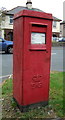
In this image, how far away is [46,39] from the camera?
119 inches

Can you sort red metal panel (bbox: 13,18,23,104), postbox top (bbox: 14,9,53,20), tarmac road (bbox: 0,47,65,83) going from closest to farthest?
1. postbox top (bbox: 14,9,53,20)
2. red metal panel (bbox: 13,18,23,104)
3. tarmac road (bbox: 0,47,65,83)

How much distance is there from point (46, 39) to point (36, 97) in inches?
42.5

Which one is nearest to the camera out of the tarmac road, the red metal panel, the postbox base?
the red metal panel

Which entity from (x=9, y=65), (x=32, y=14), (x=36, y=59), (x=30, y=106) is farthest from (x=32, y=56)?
(x=9, y=65)

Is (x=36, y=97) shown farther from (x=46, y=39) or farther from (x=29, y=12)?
(x=29, y=12)

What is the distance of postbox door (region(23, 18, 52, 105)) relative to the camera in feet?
9.28

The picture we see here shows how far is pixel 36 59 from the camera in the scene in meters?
2.94

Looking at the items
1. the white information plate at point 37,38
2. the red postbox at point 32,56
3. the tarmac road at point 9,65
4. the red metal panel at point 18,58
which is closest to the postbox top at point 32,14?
the red postbox at point 32,56

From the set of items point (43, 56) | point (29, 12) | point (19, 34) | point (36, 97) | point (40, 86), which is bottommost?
point (36, 97)

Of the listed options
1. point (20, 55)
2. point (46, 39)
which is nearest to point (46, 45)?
point (46, 39)

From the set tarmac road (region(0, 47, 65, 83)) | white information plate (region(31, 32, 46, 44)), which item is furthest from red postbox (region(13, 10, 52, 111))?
tarmac road (region(0, 47, 65, 83))

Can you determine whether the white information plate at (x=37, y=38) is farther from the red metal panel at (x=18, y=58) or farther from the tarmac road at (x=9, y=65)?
the tarmac road at (x=9, y=65)

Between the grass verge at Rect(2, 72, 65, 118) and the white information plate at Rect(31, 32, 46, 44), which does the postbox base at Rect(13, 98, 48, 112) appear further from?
the white information plate at Rect(31, 32, 46, 44)

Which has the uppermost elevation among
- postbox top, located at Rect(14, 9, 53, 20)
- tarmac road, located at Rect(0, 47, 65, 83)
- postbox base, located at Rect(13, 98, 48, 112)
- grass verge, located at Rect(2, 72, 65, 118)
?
postbox top, located at Rect(14, 9, 53, 20)
